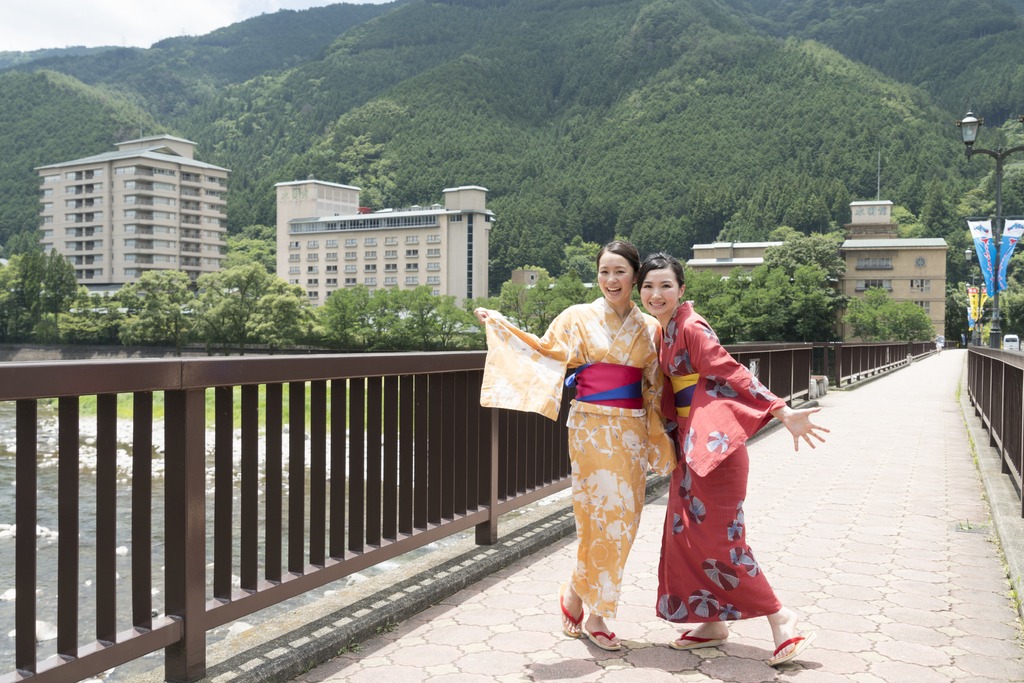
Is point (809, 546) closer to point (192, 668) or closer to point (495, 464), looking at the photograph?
point (495, 464)

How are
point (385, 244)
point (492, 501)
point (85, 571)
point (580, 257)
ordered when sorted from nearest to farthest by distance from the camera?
1. point (492, 501)
2. point (85, 571)
3. point (385, 244)
4. point (580, 257)

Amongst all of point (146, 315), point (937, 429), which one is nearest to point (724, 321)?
point (146, 315)

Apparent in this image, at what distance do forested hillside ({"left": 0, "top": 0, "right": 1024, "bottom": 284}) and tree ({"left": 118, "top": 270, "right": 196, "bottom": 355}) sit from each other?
5096 centimetres

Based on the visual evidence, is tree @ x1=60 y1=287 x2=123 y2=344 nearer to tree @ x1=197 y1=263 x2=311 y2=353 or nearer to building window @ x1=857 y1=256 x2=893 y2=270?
tree @ x1=197 y1=263 x2=311 y2=353

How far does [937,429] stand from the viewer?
13422mm

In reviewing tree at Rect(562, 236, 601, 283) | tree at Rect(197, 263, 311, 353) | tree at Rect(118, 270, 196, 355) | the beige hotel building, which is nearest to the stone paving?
tree at Rect(197, 263, 311, 353)

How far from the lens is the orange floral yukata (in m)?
3.76

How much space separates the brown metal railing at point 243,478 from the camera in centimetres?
260

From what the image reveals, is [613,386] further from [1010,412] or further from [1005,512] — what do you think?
[1010,412]

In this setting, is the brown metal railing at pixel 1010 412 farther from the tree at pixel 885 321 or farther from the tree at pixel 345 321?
the tree at pixel 885 321

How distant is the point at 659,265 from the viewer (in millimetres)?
3781

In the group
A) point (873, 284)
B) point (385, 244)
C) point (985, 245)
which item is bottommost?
point (985, 245)

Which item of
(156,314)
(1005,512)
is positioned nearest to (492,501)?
(1005,512)

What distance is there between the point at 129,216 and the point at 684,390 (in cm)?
10671
